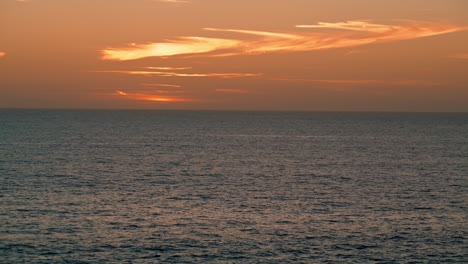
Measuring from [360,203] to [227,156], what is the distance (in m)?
57.4

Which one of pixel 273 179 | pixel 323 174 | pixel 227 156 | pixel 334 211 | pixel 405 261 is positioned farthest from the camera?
pixel 227 156

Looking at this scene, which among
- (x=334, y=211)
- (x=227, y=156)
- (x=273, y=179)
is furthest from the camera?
(x=227, y=156)

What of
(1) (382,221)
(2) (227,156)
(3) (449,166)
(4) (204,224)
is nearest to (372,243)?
(1) (382,221)

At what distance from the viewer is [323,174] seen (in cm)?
8631

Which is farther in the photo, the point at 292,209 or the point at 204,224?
the point at 292,209

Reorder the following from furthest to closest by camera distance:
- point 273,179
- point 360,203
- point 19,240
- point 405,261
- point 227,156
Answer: point 227,156 < point 273,179 < point 360,203 < point 19,240 < point 405,261

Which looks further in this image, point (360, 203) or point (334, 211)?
point (360, 203)

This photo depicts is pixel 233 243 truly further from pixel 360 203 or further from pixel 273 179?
pixel 273 179

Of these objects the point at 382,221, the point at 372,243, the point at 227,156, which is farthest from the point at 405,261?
the point at 227,156

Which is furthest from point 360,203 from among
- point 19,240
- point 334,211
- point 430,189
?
point 19,240

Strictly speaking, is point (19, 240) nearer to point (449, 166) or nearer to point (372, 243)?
point (372, 243)

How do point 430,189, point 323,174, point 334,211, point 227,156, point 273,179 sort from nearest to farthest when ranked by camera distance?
point 334,211, point 430,189, point 273,179, point 323,174, point 227,156

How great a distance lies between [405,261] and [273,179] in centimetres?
4094

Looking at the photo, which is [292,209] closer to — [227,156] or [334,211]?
[334,211]
